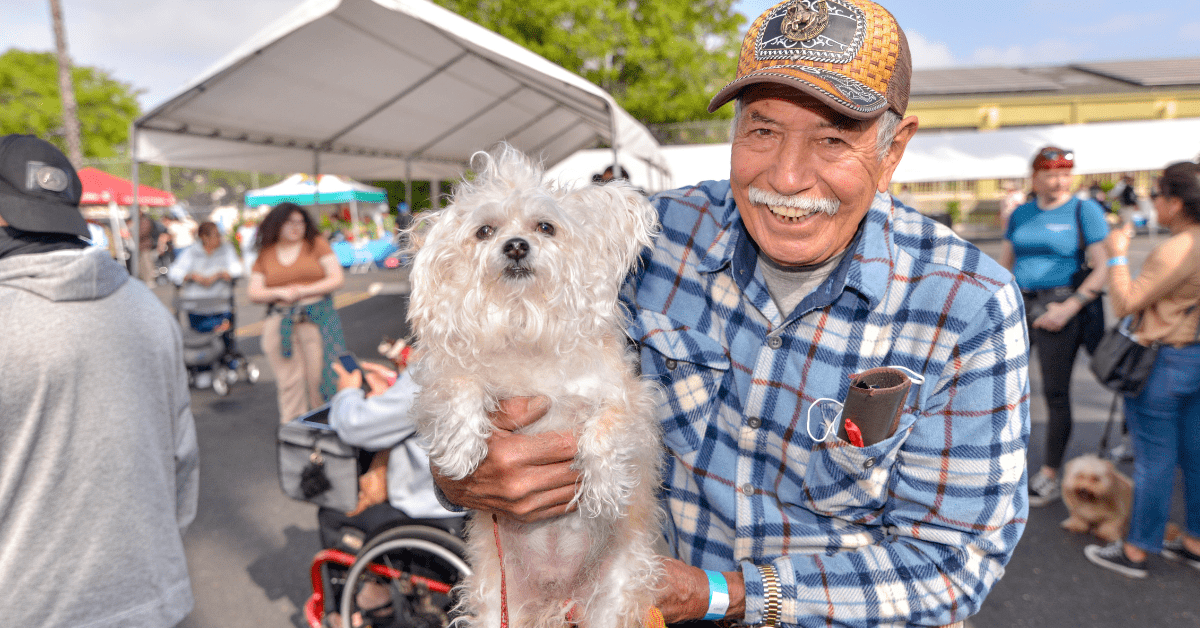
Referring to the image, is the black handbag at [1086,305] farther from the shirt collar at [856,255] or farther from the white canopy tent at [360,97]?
the shirt collar at [856,255]

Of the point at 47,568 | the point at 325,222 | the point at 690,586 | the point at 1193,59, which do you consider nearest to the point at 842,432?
the point at 690,586

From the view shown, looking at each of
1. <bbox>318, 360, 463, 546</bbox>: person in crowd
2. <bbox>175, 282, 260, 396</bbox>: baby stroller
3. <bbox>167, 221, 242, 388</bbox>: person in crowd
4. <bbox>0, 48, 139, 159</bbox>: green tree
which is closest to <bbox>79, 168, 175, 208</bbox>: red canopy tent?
<bbox>167, 221, 242, 388</bbox>: person in crowd

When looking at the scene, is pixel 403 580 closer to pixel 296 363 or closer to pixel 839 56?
pixel 839 56

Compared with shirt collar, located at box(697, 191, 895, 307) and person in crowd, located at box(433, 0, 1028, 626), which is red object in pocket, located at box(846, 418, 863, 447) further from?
shirt collar, located at box(697, 191, 895, 307)

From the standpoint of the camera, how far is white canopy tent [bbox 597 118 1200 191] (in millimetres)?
23281

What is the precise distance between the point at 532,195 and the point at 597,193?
7.4 inches

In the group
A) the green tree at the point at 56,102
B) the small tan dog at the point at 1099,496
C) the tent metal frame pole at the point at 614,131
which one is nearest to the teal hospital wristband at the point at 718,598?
the small tan dog at the point at 1099,496

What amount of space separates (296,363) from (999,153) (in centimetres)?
2858

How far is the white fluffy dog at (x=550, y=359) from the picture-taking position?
1.73 meters

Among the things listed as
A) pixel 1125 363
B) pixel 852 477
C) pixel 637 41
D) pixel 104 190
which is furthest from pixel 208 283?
pixel 637 41

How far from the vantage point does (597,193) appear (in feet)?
6.04

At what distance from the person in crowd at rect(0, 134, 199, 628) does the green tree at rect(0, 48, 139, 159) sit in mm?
54940

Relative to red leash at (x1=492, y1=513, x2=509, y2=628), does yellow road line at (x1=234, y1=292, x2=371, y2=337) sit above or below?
below

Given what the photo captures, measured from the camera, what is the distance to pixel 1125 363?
427 centimetres
